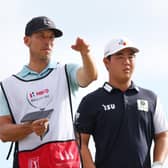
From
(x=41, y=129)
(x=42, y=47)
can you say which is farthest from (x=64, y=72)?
(x=41, y=129)

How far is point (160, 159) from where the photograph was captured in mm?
6336

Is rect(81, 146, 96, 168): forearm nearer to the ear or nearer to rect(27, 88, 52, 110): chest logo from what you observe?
rect(27, 88, 52, 110): chest logo

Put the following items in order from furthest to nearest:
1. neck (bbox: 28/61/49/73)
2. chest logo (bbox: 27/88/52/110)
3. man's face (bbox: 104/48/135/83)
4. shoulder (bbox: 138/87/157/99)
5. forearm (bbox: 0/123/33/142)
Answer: shoulder (bbox: 138/87/157/99) < man's face (bbox: 104/48/135/83) < neck (bbox: 28/61/49/73) < chest logo (bbox: 27/88/52/110) < forearm (bbox: 0/123/33/142)

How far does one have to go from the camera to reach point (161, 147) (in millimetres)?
6441

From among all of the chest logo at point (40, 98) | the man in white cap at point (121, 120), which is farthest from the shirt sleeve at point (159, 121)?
the chest logo at point (40, 98)

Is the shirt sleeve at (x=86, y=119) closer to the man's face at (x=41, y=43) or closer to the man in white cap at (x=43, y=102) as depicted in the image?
the man in white cap at (x=43, y=102)

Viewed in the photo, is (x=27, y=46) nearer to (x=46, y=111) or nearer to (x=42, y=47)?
(x=42, y=47)

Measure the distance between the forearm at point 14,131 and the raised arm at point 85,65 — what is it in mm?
767

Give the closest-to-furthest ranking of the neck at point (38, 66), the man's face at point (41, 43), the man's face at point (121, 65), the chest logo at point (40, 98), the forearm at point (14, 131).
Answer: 1. the forearm at point (14, 131)
2. the chest logo at point (40, 98)
3. the man's face at point (41, 43)
4. the neck at point (38, 66)
5. the man's face at point (121, 65)

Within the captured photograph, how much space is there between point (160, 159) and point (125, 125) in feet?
1.85

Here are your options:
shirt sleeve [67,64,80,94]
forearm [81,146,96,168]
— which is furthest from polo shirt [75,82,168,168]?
shirt sleeve [67,64,80,94]

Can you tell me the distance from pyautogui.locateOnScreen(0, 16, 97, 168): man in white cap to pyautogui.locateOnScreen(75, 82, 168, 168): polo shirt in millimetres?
416

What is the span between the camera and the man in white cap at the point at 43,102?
233 inches

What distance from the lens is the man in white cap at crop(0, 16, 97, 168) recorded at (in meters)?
5.92
